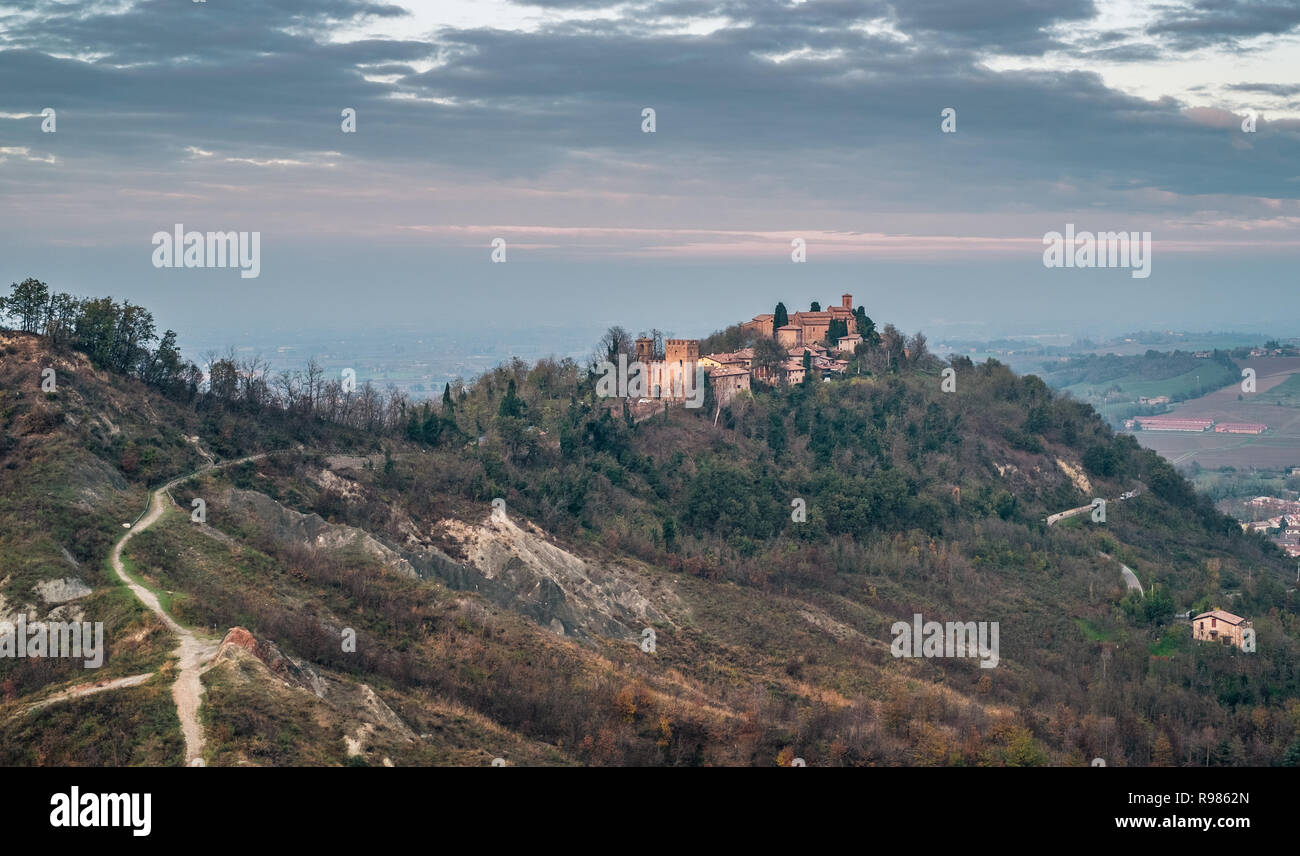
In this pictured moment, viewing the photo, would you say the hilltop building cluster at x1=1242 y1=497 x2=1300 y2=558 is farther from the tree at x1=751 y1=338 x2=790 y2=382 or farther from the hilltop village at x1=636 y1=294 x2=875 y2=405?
the tree at x1=751 y1=338 x2=790 y2=382

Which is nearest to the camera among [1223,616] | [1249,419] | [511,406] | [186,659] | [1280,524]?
[186,659]

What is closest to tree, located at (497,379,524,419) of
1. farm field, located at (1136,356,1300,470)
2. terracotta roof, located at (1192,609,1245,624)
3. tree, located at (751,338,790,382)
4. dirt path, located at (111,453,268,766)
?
tree, located at (751,338,790,382)

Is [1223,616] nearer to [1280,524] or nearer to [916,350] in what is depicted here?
[916,350]

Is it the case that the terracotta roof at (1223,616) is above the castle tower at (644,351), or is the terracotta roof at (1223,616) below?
below

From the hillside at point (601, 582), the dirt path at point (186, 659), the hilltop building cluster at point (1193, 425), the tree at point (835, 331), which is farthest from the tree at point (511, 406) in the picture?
the hilltop building cluster at point (1193, 425)

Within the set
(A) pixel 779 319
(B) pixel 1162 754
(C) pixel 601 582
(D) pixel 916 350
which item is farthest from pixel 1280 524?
(C) pixel 601 582

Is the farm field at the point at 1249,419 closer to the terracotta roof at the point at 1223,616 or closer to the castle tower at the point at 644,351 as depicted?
the castle tower at the point at 644,351
